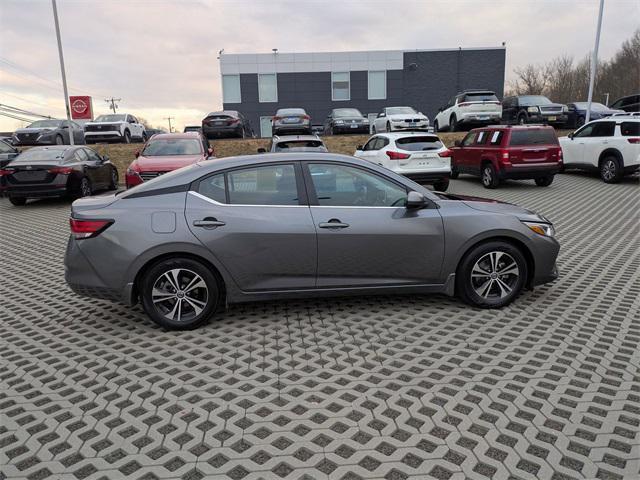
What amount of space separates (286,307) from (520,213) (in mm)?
2538

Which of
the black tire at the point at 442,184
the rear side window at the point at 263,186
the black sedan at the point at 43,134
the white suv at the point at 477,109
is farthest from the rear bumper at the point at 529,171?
the black sedan at the point at 43,134

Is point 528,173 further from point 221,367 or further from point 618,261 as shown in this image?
point 221,367

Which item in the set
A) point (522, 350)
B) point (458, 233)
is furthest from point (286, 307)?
point (522, 350)

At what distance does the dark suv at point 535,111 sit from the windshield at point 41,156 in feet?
59.6

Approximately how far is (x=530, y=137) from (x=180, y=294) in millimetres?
11337

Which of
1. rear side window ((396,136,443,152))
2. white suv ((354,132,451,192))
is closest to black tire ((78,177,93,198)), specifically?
white suv ((354,132,451,192))

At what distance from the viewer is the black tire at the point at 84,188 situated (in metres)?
12.0

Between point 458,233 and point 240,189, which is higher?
point 240,189

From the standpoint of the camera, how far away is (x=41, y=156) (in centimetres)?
1199

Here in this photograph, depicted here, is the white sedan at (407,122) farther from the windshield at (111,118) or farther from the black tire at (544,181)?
the windshield at (111,118)

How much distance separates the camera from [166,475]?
2.48 meters

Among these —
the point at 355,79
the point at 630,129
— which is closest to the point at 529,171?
the point at 630,129

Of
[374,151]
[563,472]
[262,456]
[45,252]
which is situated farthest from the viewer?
[374,151]

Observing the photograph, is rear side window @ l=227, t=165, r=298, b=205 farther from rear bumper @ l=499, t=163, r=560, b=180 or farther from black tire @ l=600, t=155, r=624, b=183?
black tire @ l=600, t=155, r=624, b=183
